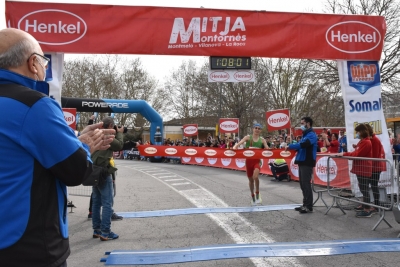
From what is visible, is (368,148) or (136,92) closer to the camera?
(368,148)

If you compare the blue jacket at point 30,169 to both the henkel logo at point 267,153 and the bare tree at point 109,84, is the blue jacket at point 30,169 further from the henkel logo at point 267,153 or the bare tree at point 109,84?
the bare tree at point 109,84

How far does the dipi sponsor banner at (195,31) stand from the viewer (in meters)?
7.33

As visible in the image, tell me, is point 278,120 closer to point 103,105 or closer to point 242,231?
point 103,105

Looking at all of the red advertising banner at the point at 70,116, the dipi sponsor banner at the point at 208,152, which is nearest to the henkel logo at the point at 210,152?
the dipi sponsor banner at the point at 208,152

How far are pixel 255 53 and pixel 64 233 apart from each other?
265 inches

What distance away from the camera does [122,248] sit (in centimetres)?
563

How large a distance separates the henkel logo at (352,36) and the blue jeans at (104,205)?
5.73m

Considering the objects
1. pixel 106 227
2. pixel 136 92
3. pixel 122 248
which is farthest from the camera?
pixel 136 92

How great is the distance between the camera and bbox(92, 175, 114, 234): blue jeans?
6086mm

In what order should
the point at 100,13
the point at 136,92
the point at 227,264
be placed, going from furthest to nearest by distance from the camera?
the point at 136,92 → the point at 100,13 → the point at 227,264

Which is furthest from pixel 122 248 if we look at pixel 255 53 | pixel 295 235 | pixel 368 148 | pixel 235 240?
pixel 368 148

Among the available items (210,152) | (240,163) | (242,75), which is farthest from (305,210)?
(240,163)

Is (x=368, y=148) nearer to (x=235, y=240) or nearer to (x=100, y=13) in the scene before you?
(x=235, y=240)

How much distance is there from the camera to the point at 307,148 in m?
8.48
